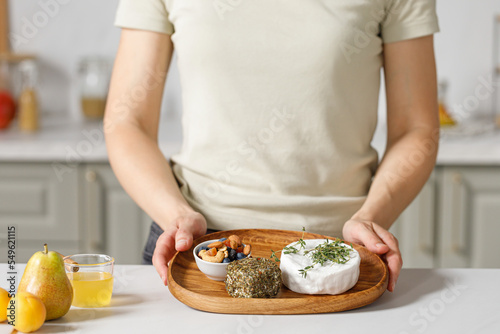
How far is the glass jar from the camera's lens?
2.44 m

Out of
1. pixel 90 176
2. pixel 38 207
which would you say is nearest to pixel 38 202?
pixel 38 207

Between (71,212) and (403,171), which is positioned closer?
(403,171)

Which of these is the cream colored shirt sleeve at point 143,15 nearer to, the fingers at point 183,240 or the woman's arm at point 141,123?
the woman's arm at point 141,123

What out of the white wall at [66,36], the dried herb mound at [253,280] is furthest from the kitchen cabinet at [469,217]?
the dried herb mound at [253,280]

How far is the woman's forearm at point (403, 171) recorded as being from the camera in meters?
1.02

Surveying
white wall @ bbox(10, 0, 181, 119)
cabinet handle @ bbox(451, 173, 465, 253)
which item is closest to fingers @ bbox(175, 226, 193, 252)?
cabinet handle @ bbox(451, 173, 465, 253)

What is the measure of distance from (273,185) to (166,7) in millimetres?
364

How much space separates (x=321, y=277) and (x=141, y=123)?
50 centimetres

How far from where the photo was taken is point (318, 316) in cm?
73

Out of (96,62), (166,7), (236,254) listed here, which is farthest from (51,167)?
(236,254)

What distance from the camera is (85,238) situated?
207cm

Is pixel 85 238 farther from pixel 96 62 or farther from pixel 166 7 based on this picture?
pixel 166 7

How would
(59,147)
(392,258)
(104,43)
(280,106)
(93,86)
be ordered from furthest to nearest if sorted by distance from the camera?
1. (104,43)
2. (93,86)
3. (59,147)
4. (280,106)
5. (392,258)

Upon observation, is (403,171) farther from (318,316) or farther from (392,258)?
(318,316)
